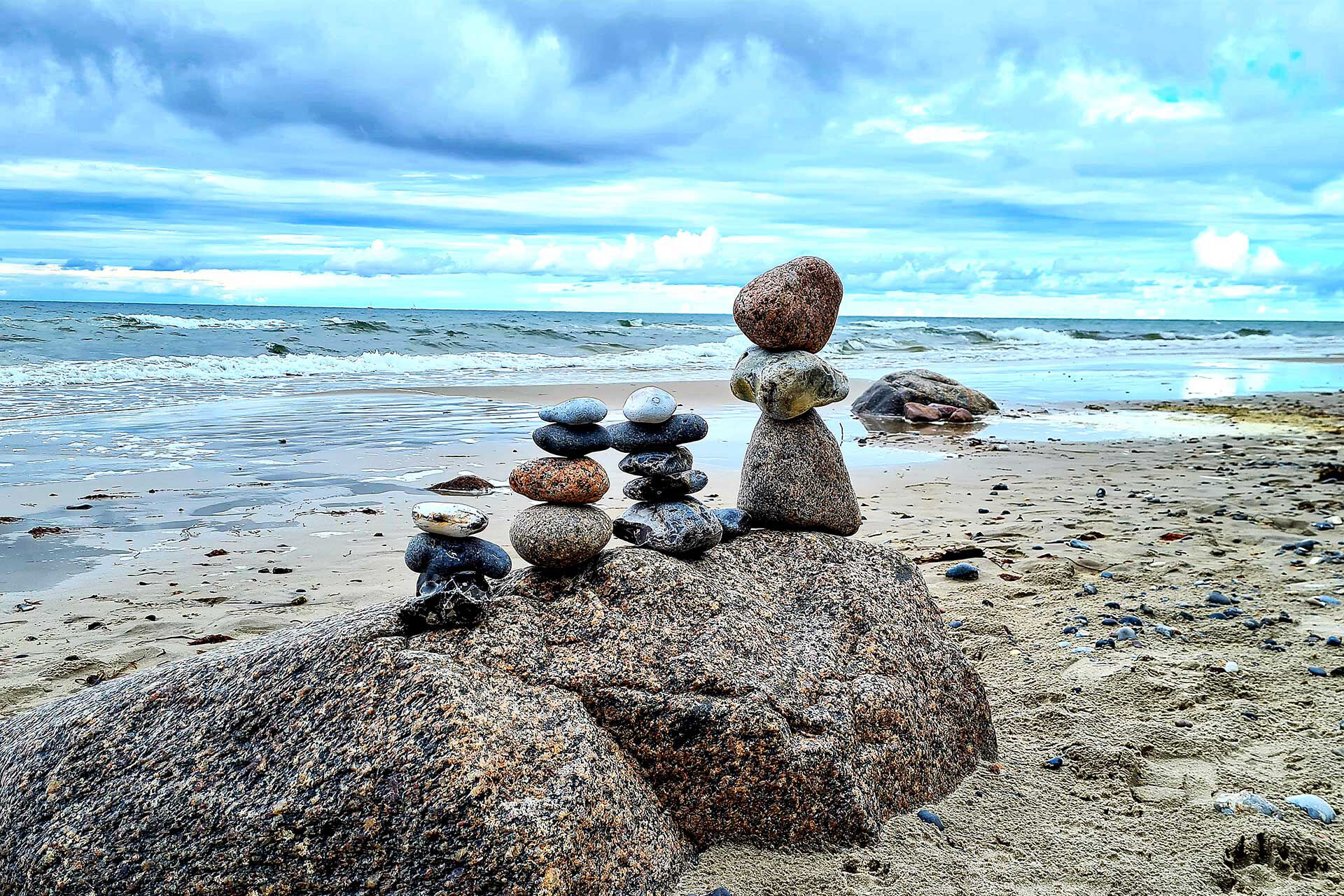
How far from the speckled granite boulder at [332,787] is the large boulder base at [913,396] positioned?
13.4m

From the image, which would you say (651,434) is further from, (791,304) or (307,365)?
(307,365)

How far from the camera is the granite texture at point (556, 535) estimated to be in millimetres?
3555

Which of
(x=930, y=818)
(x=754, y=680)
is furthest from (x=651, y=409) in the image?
(x=930, y=818)

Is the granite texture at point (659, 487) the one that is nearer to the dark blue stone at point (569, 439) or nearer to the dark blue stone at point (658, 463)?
the dark blue stone at point (658, 463)

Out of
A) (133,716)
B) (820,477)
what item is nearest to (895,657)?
(820,477)

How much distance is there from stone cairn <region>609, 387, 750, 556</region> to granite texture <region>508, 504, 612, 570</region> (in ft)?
1.28

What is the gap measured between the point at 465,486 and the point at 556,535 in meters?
5.73

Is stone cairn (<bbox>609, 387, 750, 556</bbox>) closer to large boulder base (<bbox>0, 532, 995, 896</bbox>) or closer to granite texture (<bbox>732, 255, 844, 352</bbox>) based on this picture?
large boulder base (<bbox>0, 532, 995, 896</bbox>)

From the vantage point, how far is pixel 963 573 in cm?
646

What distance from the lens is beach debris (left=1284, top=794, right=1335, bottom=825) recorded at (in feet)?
11.1

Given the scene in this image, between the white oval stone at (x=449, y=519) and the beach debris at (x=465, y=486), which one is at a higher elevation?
the white oval stone at (x=449, y=519)

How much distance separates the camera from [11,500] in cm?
841

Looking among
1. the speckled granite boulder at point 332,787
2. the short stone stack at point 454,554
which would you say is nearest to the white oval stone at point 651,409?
the short stone stack at point 454,554

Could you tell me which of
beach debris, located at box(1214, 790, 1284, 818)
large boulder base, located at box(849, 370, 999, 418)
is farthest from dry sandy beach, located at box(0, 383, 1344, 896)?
large boulder base, located at box(849, 370, 999, 418)
